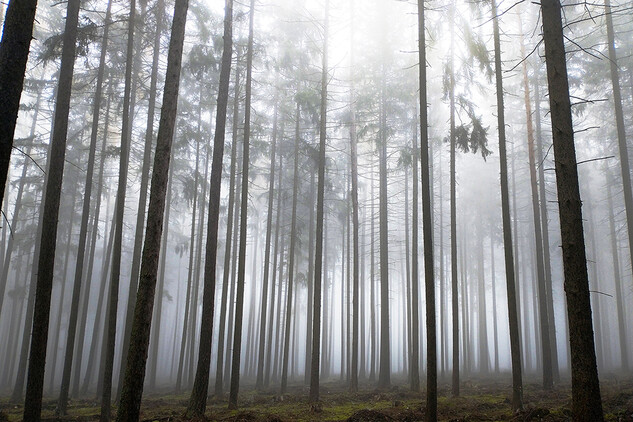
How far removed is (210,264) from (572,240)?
338 inches

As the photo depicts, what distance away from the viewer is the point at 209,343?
441 inches

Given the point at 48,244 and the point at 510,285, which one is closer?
the point at 48,244

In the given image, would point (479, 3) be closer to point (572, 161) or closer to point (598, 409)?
point (572, 161)

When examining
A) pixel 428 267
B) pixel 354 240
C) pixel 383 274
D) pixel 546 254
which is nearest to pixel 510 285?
pixel 428 267

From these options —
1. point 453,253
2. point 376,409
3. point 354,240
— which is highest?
point 354,240

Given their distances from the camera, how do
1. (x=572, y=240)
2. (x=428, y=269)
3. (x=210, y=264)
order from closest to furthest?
1. (x=572, y=240)
2. (x=428, y=269)
3. (x=210, y=264)

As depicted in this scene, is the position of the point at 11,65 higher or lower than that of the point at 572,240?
higher

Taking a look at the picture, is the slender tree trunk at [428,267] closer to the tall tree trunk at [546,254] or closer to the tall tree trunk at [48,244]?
the tall tree trunk at [48,244]

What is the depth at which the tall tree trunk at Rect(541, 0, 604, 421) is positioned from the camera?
20.1ft

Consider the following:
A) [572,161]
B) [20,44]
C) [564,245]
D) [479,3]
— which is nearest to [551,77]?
[572,161]

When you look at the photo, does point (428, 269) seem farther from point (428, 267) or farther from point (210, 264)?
point (210, 264)

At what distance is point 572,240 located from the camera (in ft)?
21.5

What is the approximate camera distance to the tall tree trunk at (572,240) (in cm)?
613

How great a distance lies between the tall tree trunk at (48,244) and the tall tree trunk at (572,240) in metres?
9.92
